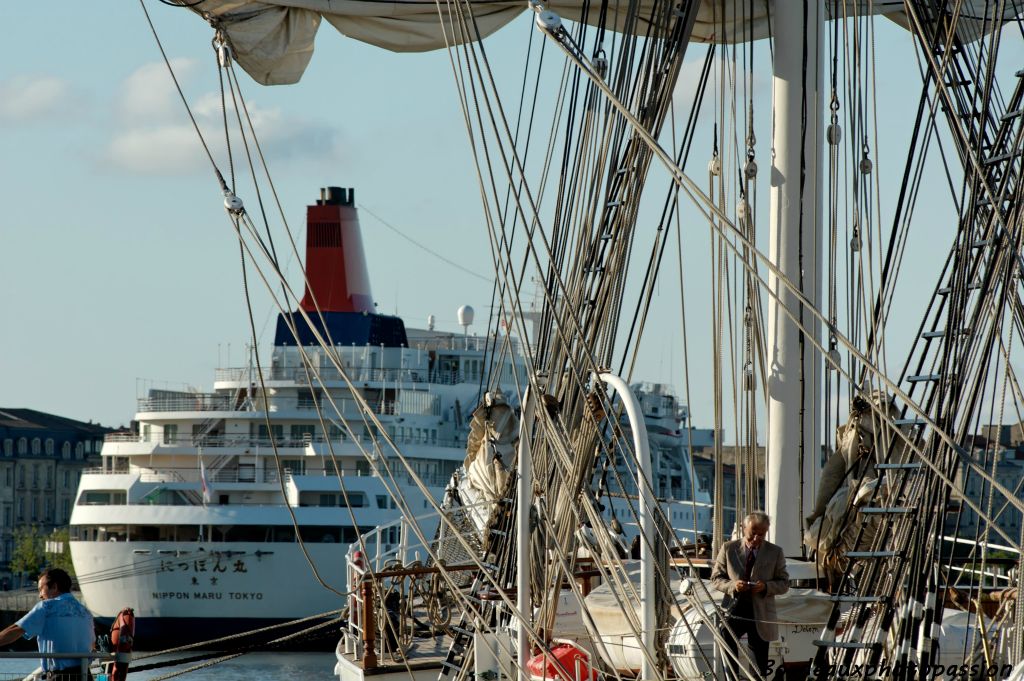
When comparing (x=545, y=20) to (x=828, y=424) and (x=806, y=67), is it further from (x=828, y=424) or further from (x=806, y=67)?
(x=828, y=424)

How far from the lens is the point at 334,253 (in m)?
52.8

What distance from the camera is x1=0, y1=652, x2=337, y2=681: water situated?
108 feet

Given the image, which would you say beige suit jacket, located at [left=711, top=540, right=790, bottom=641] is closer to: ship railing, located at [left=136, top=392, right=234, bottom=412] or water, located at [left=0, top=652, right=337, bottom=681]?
water, located at [left=0, top=652, right=337, bottom=681]

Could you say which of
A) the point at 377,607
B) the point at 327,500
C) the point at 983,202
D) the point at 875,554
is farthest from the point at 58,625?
the point at 327,500

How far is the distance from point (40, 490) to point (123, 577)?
41.6 meters

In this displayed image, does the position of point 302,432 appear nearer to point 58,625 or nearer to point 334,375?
point 334,375

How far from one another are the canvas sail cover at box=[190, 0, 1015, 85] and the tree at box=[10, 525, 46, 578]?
5952cm

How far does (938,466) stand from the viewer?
8.62 meters

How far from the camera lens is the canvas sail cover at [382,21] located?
15633mm

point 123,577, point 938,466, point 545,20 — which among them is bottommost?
point 123,577

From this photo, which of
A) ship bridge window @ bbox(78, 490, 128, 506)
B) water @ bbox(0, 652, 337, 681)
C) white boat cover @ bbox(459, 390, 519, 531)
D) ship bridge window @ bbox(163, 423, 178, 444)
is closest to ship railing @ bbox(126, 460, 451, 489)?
ship bridge window @ bbox(78, 490, 128, 506)

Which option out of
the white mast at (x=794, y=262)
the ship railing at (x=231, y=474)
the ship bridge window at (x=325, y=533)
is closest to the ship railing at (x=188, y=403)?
the ship railing at (x=231, y=474)

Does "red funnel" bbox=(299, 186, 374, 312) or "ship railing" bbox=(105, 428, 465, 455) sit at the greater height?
"red funnel" bbox=(299, 186, 374, 312)

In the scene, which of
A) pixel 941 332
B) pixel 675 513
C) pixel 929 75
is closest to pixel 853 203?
pixel 929 75
